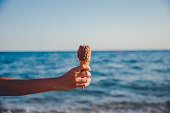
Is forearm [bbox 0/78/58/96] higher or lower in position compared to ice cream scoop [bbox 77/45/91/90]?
lower

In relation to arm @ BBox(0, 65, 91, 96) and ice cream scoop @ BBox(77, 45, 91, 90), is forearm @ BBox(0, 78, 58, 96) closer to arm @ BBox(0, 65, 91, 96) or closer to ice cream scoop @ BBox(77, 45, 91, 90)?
arm @ BBox(0, 65, 91, 96)

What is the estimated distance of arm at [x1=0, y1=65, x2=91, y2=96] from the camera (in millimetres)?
1527

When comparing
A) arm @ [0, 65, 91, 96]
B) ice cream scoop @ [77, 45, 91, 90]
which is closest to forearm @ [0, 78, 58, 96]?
arm @ [0, 65, 91, 96]

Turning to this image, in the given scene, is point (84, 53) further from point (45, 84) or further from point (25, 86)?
point (25, 86)

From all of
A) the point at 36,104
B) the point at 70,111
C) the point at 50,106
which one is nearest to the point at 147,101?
the point at 70,111

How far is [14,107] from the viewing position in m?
7.35

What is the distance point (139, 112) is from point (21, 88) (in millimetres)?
6066

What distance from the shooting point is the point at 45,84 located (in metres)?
1.54

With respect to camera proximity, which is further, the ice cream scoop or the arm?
the ice cream scoop

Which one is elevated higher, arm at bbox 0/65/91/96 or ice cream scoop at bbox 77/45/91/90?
ice cream scoop at bbox 77/45/91/90

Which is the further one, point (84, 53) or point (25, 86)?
point (84, 53)

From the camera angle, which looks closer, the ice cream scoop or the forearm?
the forearm

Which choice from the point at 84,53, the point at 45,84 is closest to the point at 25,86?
the point at 45,84

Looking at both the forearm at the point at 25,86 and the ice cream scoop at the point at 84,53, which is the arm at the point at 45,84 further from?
the ice cream scoop at the point at 84,53
